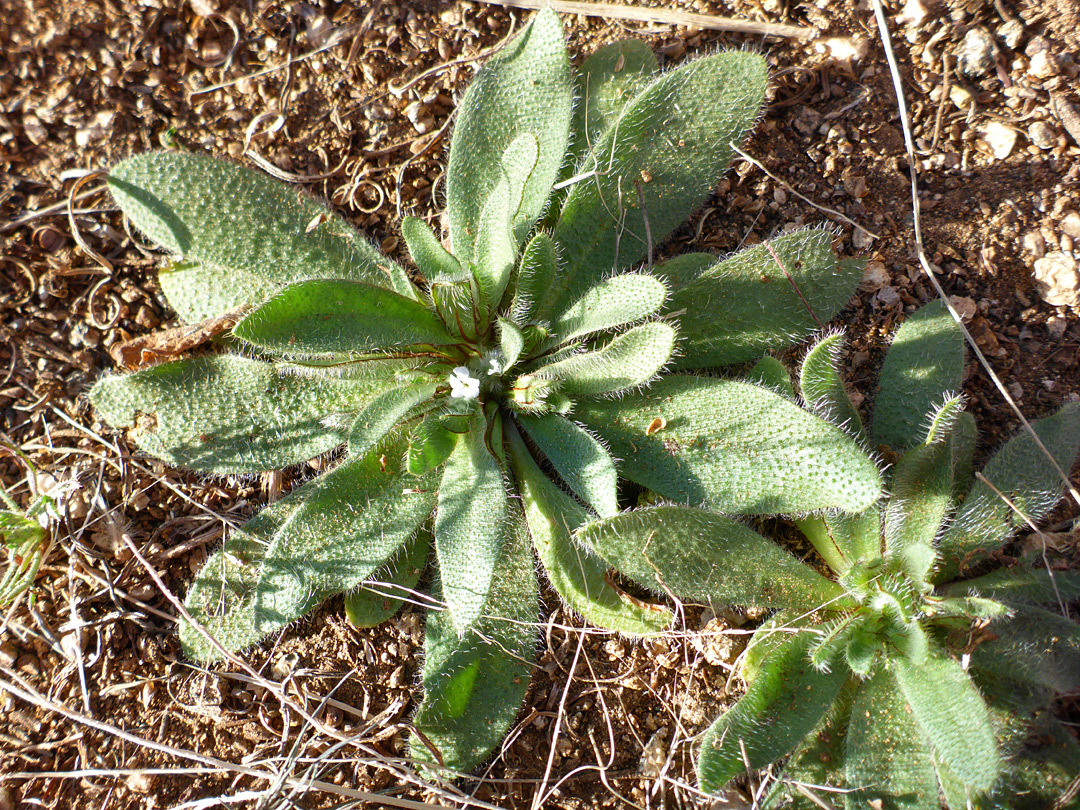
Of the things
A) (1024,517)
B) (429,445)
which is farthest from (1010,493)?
(429,445)

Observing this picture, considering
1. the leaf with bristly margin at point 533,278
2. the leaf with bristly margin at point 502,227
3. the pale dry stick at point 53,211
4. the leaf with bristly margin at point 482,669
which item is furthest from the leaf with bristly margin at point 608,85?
the pale dry stick at point 53,211

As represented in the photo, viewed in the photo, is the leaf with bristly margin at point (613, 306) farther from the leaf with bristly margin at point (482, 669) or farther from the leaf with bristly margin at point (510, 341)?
the leaf with bristly margin at point (482, 669)

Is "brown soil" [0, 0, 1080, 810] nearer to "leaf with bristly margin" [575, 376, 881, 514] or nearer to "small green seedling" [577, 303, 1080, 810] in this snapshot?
"small green seedling" [577, 303, 1080, 810]

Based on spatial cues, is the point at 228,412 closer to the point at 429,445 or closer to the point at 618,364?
the point at 429,445

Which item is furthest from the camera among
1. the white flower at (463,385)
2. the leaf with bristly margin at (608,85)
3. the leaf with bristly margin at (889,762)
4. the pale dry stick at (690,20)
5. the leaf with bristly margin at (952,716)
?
the pale dry stick at (690,20)

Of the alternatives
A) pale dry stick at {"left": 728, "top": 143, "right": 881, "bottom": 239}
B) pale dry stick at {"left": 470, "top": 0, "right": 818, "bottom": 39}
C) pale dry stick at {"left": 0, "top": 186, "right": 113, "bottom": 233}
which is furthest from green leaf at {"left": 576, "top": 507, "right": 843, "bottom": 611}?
pale dry stick at {"left": 0, "top": 186, "right": 113, "bottom": 233}
